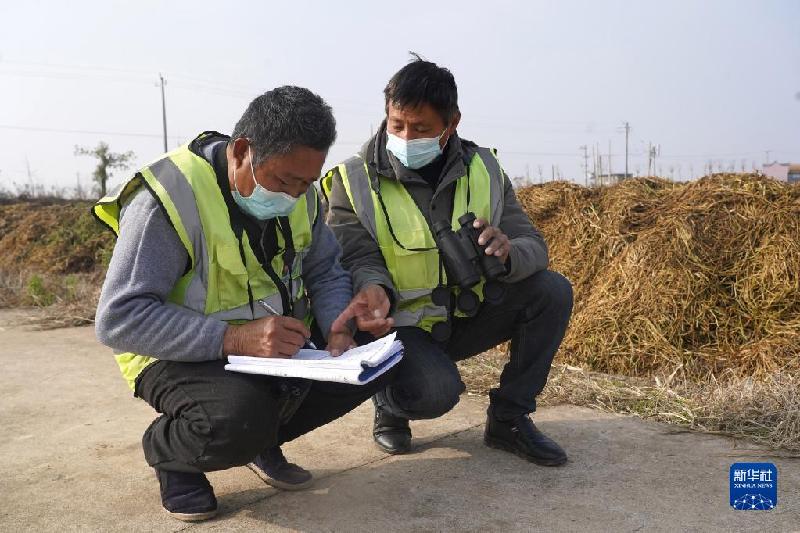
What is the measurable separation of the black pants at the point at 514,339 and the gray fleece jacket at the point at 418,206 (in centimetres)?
11

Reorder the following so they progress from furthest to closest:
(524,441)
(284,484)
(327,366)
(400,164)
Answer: (400,164) < (524,441) < (284,484) < (327,366)

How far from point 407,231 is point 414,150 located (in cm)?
32

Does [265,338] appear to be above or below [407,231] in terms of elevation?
below

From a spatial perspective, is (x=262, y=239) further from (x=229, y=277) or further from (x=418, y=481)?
(x=418, y=481)

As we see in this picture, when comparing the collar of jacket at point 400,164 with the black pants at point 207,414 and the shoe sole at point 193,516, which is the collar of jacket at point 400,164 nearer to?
the black pants at point 207,414

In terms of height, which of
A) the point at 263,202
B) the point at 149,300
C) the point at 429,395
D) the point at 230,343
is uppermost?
the point at 263,202

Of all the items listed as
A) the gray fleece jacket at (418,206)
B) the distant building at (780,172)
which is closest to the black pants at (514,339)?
the gray fleece jacket at (418,206)

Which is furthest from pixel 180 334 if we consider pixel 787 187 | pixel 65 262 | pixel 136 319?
pixel 65 262

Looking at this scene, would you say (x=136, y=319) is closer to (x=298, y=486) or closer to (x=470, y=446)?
(x=298, y=486)

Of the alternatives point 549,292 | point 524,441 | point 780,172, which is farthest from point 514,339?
point 780,172

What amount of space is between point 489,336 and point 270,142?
4.27 ft

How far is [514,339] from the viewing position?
3.01 metres

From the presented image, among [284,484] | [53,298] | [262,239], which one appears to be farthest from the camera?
[53,298]

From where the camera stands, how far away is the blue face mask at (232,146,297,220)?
2320 mm
